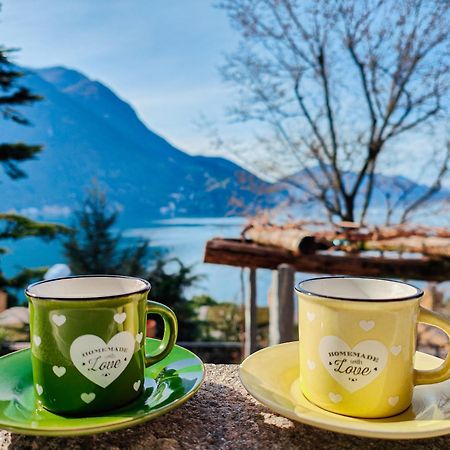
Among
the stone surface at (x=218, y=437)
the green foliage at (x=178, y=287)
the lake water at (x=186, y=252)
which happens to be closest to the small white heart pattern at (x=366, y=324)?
the stone surface at (x=218, y=437)

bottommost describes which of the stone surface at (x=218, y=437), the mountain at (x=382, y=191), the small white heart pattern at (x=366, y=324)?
the stone surface at (x=218, y=437)

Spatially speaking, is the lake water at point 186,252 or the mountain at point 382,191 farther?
the mountain at point 382,191

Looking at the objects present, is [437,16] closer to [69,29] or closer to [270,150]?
[270,150]

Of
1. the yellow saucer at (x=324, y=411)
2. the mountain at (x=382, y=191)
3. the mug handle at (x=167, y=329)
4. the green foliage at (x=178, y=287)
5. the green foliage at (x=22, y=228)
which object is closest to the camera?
the yellow saucer at (x=324, y=411)

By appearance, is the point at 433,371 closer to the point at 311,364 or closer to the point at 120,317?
the point at 311,364

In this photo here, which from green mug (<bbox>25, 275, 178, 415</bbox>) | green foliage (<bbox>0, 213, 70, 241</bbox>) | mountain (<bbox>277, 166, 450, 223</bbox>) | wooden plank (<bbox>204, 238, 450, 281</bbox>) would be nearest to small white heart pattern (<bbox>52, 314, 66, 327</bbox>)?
green mug (<bbox>25, 275, 178, 415</bbox>)

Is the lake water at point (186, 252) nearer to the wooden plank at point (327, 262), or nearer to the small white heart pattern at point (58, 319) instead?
the wooden plank at point (327, 262)

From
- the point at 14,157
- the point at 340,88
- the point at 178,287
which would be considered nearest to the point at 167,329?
the point at 178,287
